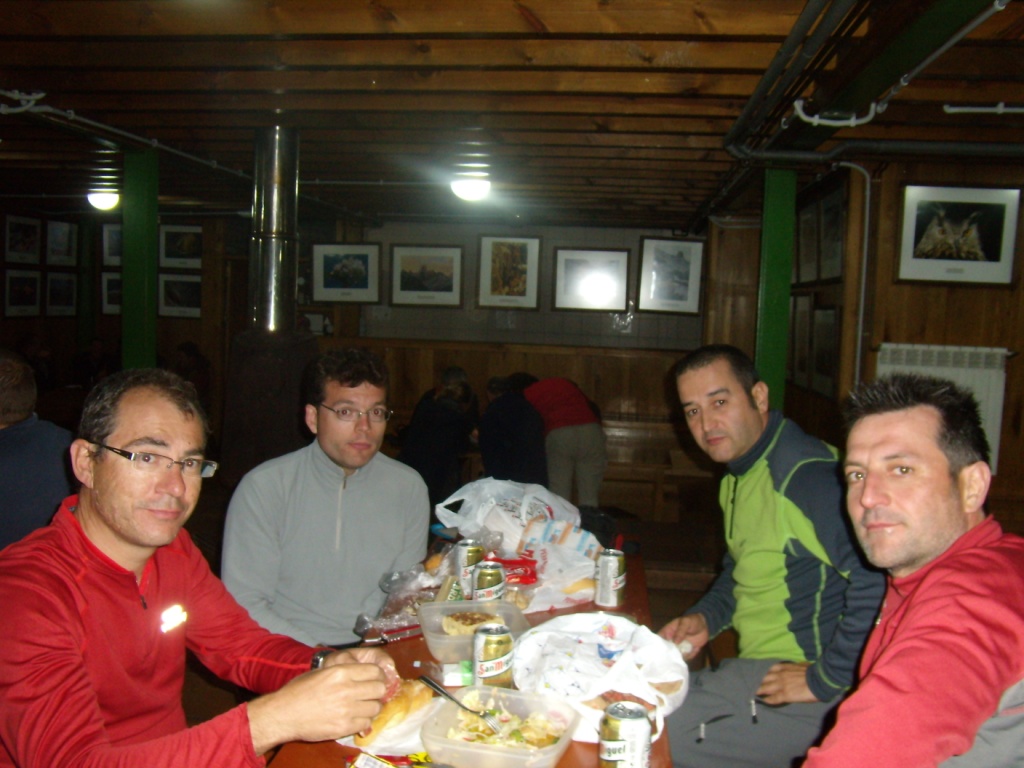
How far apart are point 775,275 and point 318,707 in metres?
4.47

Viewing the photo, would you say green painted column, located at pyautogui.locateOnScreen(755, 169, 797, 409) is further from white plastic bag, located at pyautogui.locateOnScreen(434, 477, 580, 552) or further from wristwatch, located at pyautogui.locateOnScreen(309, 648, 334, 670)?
wristwatch, located at pyautogui.locateOnScreen(309, 648, 334, 670)

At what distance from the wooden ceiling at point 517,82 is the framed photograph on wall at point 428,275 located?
3606 mm

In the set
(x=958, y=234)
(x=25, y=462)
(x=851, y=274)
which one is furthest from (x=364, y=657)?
(x=958, y=234)

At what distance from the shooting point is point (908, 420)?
1.59 meters

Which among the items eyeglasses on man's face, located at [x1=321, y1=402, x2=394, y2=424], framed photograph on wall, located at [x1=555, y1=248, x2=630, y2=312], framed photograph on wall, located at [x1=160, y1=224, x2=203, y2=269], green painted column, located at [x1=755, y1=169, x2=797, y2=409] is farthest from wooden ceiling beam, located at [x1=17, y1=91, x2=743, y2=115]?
framed photograph on wall, located at [x1=160, y1=224, x2=203, y2=269]

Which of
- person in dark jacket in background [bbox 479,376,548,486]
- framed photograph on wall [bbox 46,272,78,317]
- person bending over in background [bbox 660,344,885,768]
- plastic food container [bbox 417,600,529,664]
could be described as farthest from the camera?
framed photograph on wall [bbox 46,272,78,317]

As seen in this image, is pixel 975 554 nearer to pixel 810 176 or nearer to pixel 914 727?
pixel 914 727

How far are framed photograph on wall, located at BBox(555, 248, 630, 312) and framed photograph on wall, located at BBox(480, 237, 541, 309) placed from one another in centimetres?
31

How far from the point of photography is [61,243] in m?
10.3

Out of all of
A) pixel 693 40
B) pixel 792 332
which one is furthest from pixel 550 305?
pixel 693 40

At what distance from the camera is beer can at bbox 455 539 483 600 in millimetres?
2379

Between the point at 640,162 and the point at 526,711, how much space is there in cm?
456

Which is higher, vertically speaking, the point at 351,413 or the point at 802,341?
the point at 802,341

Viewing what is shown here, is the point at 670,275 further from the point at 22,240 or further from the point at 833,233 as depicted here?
the point at 22,240
